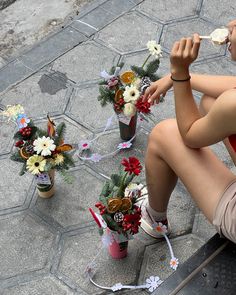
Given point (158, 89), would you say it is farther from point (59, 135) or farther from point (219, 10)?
point (219, 10)

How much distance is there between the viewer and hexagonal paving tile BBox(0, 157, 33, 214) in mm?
2781

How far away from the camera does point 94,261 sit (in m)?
2.53

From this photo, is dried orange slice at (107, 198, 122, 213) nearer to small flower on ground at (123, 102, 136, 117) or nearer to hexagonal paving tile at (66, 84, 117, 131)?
small flower on ground at (123, 102, 136, 117)

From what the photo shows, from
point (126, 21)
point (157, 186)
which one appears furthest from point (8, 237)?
point (126, 21)

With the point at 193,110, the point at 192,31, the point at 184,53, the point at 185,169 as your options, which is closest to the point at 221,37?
the point at 184,53

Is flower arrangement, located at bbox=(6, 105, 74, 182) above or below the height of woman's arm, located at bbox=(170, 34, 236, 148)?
below

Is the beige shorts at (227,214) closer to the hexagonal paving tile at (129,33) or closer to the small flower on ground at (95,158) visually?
the small flower on ground at (95,158)

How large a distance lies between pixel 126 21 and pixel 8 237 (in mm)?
1926

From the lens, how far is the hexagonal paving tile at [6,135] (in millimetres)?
3041

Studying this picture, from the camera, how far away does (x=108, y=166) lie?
2.95 m

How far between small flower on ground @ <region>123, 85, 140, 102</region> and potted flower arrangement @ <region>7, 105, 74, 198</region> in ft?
1.19

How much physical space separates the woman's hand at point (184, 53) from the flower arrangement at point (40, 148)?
763mm

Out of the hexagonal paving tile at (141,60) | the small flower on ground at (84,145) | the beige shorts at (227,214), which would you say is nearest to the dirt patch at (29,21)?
the hexagonal paving tile at (141,60)

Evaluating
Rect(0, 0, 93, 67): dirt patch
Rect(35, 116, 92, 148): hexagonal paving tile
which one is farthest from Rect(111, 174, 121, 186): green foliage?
Rect(0, 0, 93, 67): dirt patch
